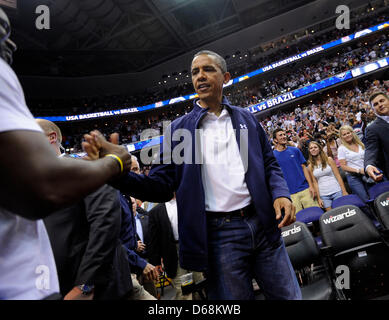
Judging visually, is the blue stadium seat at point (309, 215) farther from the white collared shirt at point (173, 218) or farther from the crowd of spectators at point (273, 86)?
the crowd of spectators at point (273, 86)

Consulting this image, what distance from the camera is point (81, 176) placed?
0.67 metres

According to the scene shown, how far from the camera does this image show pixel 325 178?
4.27m

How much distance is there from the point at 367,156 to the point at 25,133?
3.25m

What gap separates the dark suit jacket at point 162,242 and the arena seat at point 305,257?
131 cm

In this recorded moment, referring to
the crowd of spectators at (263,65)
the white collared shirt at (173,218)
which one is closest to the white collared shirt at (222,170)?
the white collared shirt at (173,218)

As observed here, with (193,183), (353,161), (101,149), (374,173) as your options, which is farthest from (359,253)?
(101,149)

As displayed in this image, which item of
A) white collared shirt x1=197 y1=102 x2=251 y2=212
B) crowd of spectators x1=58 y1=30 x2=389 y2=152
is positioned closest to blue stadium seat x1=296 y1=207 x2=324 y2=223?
white collared shirt x1=197 y1=102 x2=251 y2=212

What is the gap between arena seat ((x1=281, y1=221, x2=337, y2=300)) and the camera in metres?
2.66

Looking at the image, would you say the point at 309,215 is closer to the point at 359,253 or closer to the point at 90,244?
the point at 359,253

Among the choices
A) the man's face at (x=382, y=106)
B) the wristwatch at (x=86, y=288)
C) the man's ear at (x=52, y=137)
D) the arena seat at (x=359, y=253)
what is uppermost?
the man's face at (x=382, y=106)

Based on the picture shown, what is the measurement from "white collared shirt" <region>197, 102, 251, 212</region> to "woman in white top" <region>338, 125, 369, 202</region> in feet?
10.9

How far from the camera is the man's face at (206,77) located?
5.44 ft

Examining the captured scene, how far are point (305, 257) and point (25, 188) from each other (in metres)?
2.81
